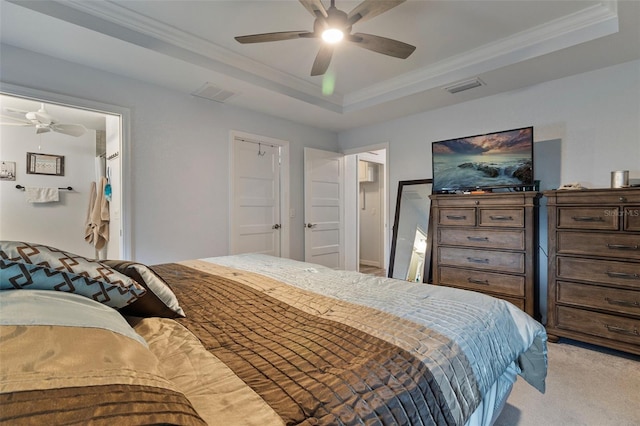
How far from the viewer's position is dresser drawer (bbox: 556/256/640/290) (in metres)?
2.31

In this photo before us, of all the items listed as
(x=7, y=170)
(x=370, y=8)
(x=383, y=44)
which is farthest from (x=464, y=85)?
(x=7, y=170)

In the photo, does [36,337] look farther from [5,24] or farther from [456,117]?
[456,117]

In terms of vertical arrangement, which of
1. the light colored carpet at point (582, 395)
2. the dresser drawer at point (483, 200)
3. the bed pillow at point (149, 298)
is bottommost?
the light colored carpet at point (582, 395)

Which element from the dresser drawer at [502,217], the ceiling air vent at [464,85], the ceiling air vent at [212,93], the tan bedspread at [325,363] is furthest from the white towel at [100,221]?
the dresser drawer at [502,217]

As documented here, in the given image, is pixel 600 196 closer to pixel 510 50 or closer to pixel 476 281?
pixel 476 281

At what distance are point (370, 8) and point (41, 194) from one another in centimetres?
504

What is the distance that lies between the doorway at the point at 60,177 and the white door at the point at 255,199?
1.34 m

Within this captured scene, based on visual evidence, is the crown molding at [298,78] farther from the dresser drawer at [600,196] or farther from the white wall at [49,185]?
the white wall at [49,185]

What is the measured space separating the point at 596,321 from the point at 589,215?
2.82ft

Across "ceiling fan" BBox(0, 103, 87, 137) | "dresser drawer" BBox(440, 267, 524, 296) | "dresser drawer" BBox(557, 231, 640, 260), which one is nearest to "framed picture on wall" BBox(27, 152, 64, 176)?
"ceiling fan" BBox(0, 103, 87, 137)

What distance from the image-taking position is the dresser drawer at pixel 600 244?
7.60 feet

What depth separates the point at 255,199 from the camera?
4055 millimetres

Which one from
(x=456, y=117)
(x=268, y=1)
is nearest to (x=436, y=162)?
(x=456, y=117)

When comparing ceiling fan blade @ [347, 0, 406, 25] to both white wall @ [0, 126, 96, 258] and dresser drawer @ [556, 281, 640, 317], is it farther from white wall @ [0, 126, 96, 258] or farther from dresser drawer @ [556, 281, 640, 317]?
white wall @ [0, 126, 96, 258]
